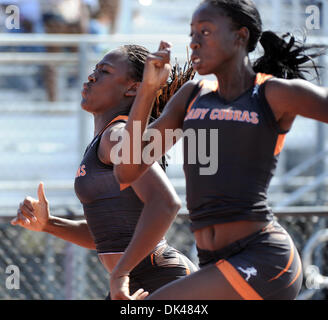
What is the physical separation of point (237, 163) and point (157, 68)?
473 mm

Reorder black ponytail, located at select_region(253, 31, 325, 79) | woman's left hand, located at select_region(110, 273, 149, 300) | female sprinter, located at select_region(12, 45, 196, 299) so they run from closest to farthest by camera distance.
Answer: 1. woman's left hand, located at select_region(110, 273, 149, 300)
2. female sprinter, located at select_region(12, 45, 196, 299)
3. black ponytail, located at select_region(253, 31, 325, 79)

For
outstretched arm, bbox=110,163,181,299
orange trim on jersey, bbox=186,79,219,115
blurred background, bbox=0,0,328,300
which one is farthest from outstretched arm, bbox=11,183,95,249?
blurred background, bbox=0,0,328,300

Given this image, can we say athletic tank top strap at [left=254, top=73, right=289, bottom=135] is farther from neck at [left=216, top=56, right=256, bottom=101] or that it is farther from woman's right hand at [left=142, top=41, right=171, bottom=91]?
woman's right hand at [left=142, top=41, right=171, bottom=91]

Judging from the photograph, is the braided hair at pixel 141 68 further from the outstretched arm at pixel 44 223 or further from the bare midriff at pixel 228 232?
the bare midriff at pixel 228 232

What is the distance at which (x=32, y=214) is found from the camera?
11.1 feet

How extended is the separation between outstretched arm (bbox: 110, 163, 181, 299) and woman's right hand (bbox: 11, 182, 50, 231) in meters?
0.78

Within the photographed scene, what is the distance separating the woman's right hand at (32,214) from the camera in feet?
11.0

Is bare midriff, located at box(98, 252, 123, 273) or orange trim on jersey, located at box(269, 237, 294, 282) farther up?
orange trim on jersey, located at box(269, 237, 294, 282)

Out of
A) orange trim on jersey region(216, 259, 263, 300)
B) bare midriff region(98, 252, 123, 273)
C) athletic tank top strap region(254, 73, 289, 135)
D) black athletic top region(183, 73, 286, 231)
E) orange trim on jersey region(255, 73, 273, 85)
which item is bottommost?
bare midriff region(98, 252, 123, 273)

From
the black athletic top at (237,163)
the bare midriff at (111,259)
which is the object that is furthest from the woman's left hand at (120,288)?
the bare midriff at (111,259)

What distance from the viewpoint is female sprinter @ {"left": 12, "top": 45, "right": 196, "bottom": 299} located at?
272 centimetres

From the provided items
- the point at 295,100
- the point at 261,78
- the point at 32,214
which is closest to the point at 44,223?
the point at 32,214

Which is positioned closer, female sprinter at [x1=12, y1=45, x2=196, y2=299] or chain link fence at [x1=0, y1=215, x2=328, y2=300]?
female sprinter at [x1=12, y1=45, x2=196, y2=299]
